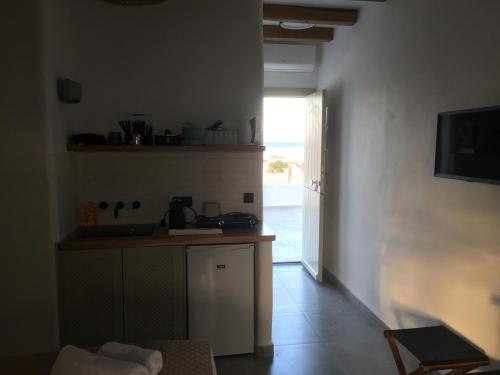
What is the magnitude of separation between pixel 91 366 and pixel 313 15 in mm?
3436

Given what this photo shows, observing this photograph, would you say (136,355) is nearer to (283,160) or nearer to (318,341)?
(318,341)

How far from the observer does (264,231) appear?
2.88 metres

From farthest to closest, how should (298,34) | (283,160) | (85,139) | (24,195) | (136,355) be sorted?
(283,160) < (298,34) < (85,139) < (24,195) < (136,355)

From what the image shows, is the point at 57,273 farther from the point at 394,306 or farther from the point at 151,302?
the point at 394,306

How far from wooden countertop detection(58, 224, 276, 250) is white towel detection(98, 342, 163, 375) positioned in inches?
42.1

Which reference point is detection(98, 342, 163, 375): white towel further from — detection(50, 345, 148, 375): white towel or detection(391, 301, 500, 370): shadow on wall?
detection(391, 301, 500, 370): shadow on wall

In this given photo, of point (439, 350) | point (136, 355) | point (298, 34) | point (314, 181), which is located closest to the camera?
point (136, 355)

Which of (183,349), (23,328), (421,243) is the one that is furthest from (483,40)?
(23,328)

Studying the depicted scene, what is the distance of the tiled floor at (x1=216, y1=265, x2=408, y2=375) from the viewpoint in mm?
2740

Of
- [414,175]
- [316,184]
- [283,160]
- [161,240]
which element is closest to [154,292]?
[161,240]

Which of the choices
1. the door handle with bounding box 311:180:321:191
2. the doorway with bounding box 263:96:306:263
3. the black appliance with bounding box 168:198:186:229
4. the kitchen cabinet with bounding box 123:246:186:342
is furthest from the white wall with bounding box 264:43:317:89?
the doorway with bounding box 263:96:306:263

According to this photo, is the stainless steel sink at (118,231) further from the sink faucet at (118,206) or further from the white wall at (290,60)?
the white wall at (290,60)

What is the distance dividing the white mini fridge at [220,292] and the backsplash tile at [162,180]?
600mm

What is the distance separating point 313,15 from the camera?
373 centimetres
